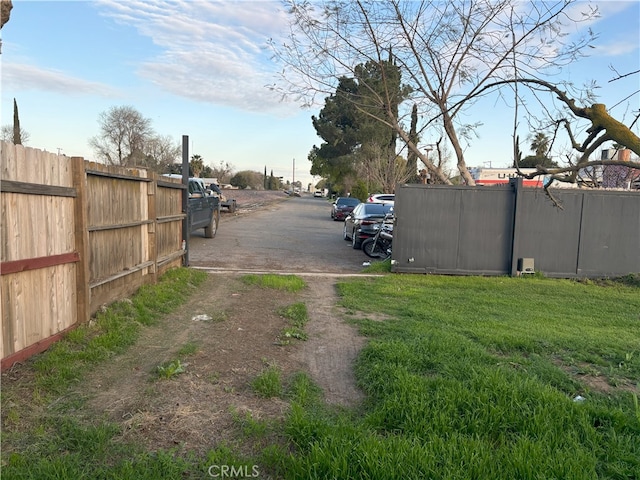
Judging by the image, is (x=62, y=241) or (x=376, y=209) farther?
(x=376, y=209)

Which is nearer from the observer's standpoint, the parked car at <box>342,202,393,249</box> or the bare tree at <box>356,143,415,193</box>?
the parked car at <box>342,202,393,249</box>

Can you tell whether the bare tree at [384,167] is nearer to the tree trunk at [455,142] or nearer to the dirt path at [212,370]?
the tree trunk at [455,142]

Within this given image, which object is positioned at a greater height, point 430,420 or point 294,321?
point 430,420

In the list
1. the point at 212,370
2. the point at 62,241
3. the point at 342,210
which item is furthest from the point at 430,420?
the point at 342,210

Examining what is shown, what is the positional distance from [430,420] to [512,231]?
320 inches

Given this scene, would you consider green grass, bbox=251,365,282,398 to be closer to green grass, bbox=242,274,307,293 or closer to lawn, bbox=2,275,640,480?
lawn, bbox=2,275,640,480

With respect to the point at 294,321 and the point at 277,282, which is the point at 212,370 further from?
the point at 277,282

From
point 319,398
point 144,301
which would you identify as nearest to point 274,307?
point 144,301

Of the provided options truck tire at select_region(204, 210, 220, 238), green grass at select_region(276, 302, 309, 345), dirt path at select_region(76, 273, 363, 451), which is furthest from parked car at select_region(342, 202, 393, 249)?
green grass at select_region(276, 302, 309, 345)

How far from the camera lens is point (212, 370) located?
4.36 metres

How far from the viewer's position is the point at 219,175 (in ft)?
293

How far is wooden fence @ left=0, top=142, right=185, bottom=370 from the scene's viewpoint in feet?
12.9

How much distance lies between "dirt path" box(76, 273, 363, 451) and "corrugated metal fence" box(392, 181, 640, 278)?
407 centimetres

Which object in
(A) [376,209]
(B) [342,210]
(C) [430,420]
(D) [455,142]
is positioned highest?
(D) [455,142]
